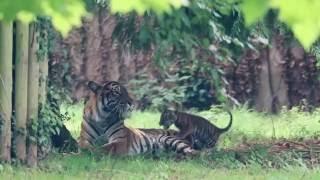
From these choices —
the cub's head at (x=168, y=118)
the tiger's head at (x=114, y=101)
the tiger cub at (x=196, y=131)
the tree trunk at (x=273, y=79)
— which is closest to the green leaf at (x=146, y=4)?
the tiger's head at (x=114, y=101)

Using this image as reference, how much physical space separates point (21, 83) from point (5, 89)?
16 centimetres

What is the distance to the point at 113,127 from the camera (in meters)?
9.31

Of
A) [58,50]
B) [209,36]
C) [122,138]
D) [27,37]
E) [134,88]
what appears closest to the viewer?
[27,37]

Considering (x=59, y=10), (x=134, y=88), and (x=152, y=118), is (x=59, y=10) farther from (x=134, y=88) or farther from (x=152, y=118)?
(x=134, y=88)

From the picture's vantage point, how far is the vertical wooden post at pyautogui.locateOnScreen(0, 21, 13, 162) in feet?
24.3

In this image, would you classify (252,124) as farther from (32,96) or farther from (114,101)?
(32,96)

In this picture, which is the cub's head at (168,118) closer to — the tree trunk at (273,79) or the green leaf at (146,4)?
the tree trunk at (273,79)

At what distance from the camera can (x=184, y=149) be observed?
9312 millimetres

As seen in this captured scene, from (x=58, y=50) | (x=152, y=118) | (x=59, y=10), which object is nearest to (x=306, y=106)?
(x=152, y=118)

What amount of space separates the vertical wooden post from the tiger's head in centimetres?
192

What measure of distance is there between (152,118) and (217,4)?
581cm

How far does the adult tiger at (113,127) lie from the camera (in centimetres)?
923

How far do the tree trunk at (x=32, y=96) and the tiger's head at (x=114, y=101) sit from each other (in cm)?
173

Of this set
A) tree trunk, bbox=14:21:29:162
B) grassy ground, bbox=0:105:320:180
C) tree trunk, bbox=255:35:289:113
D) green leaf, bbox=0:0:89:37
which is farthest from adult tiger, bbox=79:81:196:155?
green leaf, bbox=0:0:89:37
